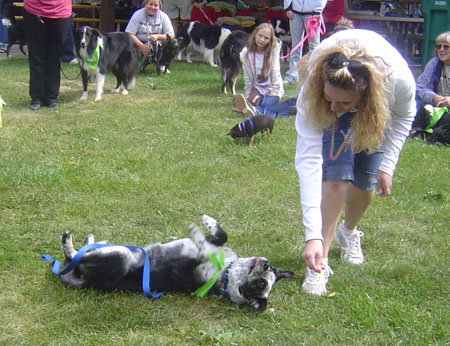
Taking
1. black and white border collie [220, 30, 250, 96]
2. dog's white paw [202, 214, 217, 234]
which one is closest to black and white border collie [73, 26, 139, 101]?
black and white border collie [220, 30, 250, 96]

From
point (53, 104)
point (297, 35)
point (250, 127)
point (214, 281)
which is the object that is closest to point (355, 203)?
point (214, 281)

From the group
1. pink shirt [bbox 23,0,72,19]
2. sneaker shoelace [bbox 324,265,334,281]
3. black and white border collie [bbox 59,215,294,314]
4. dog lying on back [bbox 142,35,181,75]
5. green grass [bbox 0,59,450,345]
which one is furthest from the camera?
dog lying on back [bbox 142,35,181,75]

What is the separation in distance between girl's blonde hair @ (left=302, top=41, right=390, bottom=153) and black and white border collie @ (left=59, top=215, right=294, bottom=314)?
79 centimetres

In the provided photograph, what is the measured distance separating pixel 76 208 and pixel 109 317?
1.34m

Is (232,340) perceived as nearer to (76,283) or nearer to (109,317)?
(109,317)

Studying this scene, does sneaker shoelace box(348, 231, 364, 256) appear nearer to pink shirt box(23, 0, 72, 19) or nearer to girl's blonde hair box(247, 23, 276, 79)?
girl's blonde hair box(247, 23, 276, 79)

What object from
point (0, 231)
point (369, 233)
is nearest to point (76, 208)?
point (0, 231)

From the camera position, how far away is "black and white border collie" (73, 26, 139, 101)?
7082 millimetres

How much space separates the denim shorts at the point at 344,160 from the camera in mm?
2773

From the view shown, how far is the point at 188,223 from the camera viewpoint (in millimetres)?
3697

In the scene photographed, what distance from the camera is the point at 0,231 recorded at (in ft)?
11.4

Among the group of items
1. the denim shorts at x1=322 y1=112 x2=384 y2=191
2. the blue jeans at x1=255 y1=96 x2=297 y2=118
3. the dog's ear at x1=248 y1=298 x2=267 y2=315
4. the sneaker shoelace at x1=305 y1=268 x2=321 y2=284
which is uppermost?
the denim shorts at x1=322 y1=112 x2=384 y2=191

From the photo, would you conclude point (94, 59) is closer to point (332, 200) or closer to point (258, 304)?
point (332, 200)

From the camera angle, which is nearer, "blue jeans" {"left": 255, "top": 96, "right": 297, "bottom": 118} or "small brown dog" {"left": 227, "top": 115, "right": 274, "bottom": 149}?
"small brown dog" {"left": 227, "top": 115, "right": 274, "bottom": 149}
